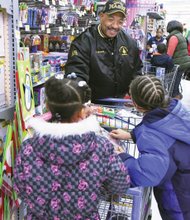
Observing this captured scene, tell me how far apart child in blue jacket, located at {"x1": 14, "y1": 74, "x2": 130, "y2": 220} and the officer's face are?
3.29 ft

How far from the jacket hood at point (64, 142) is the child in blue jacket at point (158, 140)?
0.24 metres

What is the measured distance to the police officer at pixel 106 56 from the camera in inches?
81.7

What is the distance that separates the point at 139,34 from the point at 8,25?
14.3 feet

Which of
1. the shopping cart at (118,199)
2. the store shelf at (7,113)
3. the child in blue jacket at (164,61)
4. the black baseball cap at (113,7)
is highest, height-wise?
the black baseball cap at (113,7)

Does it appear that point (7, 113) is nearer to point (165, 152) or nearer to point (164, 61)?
point (165, 152)

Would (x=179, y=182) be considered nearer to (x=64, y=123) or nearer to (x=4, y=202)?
(x=64, y=123)

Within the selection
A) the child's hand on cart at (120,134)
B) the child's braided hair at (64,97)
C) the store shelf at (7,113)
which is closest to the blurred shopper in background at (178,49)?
the child's hand on cart at (120,134)

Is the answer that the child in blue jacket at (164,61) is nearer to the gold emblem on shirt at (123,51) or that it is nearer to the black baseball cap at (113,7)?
the gold emblem on shirt at (123,51)

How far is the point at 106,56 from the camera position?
219 cm

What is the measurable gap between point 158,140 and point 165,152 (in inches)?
2.2

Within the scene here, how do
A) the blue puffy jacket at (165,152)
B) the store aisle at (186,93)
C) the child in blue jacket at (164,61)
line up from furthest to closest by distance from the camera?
the store aisle at (186,93) < the child in blue jacket at (164,61) < the blue puffy jacket at (165,152)

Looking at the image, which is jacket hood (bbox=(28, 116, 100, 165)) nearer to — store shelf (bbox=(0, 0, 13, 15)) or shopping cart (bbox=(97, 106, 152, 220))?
shopping cart (bbox=(97, 106, 152, 220))

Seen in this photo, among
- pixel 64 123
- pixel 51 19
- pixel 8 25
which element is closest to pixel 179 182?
pixel 64 123

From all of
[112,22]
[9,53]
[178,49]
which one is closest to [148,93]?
[9,53]
